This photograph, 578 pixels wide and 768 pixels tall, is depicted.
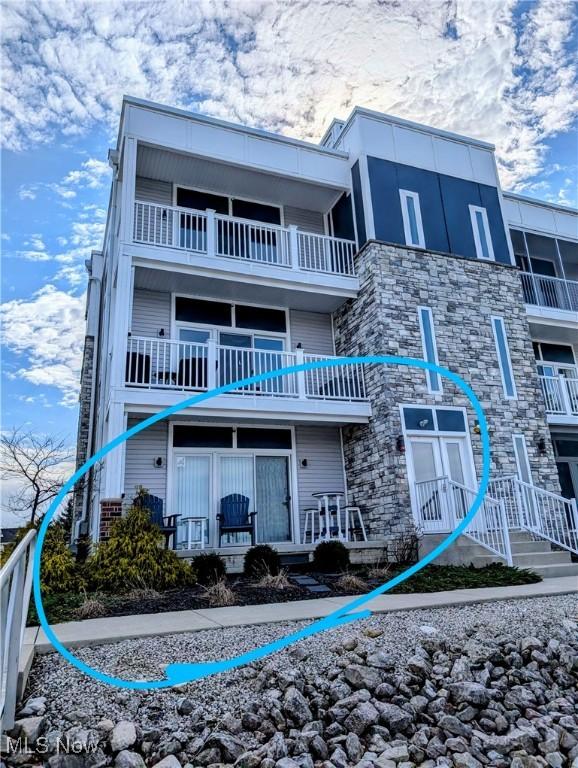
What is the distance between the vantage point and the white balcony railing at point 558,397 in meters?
12.4

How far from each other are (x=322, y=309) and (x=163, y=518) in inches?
239

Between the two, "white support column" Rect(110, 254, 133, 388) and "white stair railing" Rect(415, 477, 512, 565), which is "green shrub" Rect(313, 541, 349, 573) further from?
"white support column" Rect(110, 254, 133, 388)

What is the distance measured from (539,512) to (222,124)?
34.1 feet

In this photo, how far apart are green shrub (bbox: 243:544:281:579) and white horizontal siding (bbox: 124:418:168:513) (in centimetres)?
238

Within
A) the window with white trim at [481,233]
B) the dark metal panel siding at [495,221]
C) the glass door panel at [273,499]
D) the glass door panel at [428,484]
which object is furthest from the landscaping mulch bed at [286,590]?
the dark metal panel siding at [495,221]

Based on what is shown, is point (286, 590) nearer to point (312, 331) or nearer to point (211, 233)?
point (312, 331)

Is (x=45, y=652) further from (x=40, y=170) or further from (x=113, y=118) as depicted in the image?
(x=113, y=118)

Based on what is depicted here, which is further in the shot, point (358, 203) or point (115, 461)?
point (358, 203)

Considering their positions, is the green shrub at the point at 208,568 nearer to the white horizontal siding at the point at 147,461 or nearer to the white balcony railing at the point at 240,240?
the white horizontal siding at the point at 147,461

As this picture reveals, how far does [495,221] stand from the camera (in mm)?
12828

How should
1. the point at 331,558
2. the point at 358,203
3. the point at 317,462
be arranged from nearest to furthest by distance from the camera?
the point at 331,558, the point at 317,462, the point at 358,203

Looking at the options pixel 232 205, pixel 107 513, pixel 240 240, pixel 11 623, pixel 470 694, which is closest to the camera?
Answer: pixel 11 623

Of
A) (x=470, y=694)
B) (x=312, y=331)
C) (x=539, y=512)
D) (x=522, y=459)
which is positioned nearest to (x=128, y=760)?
(x=470, y=694)

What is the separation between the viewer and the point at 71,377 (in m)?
16.6
